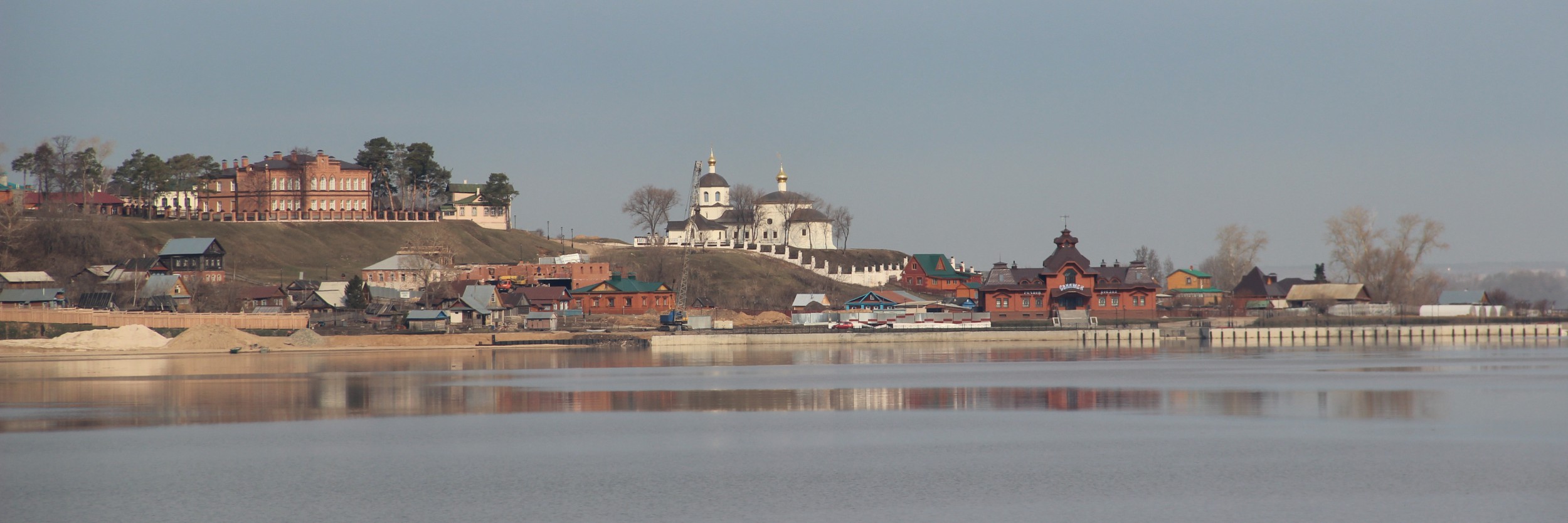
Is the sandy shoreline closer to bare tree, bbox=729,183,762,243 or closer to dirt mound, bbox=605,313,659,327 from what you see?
dirt mound, bbox=605,313,659,327

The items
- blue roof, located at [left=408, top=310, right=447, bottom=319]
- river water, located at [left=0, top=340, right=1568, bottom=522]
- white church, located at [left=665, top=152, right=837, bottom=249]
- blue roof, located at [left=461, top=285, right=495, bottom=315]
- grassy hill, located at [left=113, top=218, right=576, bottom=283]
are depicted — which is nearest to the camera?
river water, located at [left=0, top=340, right=1568, bottom=522]

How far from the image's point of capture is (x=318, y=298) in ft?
285

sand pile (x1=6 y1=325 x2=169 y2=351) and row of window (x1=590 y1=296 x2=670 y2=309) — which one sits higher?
row of window (x1=590 y1=296 x2=670 y2=309)

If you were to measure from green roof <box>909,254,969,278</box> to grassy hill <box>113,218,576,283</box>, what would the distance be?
104 ft

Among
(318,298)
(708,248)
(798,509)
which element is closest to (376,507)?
(798,509)

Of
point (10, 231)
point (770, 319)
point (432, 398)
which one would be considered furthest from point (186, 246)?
point (432, 398)

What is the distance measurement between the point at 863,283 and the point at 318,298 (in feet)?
169

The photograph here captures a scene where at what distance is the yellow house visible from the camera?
4525 inches

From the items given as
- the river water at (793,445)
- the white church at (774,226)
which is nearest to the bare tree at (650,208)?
the white church at (774,226)

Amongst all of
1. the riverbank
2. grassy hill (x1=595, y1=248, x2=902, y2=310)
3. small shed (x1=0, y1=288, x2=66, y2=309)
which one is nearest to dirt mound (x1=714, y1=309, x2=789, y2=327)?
grassy hill (x1=595, y1=248, x2=902, y2=310)

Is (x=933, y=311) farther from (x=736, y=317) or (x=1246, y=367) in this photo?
(x=1246, y=367)

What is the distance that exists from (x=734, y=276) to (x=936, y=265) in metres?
20.3

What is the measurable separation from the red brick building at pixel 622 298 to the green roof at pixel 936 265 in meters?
32.0

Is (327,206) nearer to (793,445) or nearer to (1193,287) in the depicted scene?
(1193,287)
